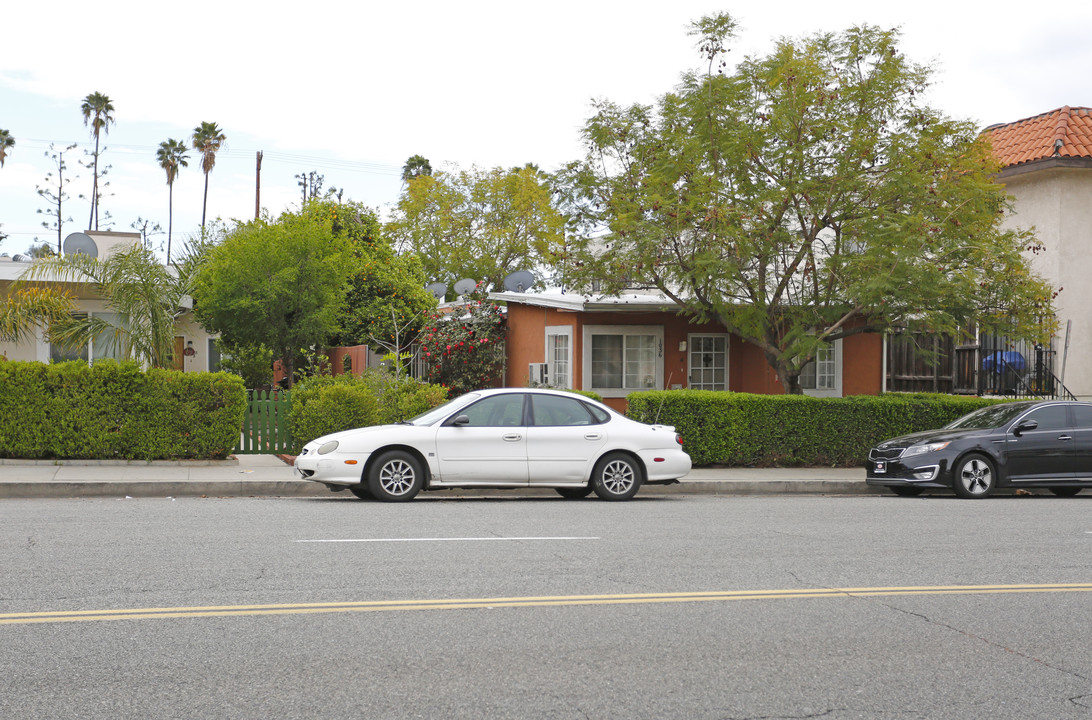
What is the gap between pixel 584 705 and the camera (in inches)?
195

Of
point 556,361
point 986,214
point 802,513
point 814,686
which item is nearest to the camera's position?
point 814,686

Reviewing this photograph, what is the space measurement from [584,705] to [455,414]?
8331mm

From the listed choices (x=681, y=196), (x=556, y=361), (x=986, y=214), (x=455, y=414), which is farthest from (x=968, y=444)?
(x=556, y=361)

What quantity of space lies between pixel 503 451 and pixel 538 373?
978 centimetres

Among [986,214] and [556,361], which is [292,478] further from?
[986,214]

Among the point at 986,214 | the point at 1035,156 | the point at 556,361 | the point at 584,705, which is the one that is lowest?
the point at 584,705

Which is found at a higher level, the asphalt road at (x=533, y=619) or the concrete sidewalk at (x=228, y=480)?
the concrete sidewalk at (x=228, y=480)

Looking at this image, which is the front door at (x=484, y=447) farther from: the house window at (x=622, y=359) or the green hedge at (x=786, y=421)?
the house window at (x=622, y=359)

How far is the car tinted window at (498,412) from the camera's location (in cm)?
1322

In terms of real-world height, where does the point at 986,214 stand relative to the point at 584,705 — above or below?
above

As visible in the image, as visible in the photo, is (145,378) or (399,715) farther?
(145,378)

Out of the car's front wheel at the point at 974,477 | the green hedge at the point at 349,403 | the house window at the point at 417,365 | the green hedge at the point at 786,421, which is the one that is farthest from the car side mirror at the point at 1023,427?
the house window at the point at 417,365

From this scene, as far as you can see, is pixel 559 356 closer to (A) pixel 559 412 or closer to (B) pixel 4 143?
(A) pixel 559 412

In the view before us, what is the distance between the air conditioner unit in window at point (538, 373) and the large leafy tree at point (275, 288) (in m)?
4.95
